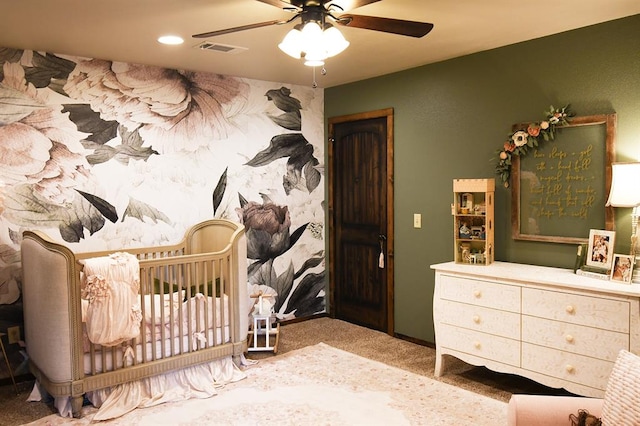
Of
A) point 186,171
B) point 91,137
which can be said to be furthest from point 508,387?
point 91,137

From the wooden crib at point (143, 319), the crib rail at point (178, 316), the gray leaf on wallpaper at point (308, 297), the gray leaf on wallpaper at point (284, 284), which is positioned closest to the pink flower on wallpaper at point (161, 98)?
the wooden crib at point (143, 319)

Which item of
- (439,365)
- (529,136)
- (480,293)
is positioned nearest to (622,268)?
(480,293)

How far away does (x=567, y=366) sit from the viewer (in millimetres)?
2943

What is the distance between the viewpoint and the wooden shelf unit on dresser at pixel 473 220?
3.62 m

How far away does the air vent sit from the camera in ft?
11.8

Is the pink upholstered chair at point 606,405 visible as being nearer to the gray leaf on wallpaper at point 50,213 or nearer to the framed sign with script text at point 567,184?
the framed sign with script text at point 567,184

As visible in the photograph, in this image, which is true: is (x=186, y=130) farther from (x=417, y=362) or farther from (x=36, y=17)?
(x=417, y=362)

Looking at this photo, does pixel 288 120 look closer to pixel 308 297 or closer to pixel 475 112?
pixel 308 297

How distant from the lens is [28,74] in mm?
Result: 3715

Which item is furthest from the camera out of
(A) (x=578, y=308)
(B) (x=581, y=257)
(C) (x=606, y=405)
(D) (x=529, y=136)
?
(D) (x=529, y=136)

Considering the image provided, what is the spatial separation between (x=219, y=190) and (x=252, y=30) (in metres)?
1.78

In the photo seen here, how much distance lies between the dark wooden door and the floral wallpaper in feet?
0.60

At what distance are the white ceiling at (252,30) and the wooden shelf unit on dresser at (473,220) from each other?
3.24ft

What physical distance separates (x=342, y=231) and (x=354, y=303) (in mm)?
709
